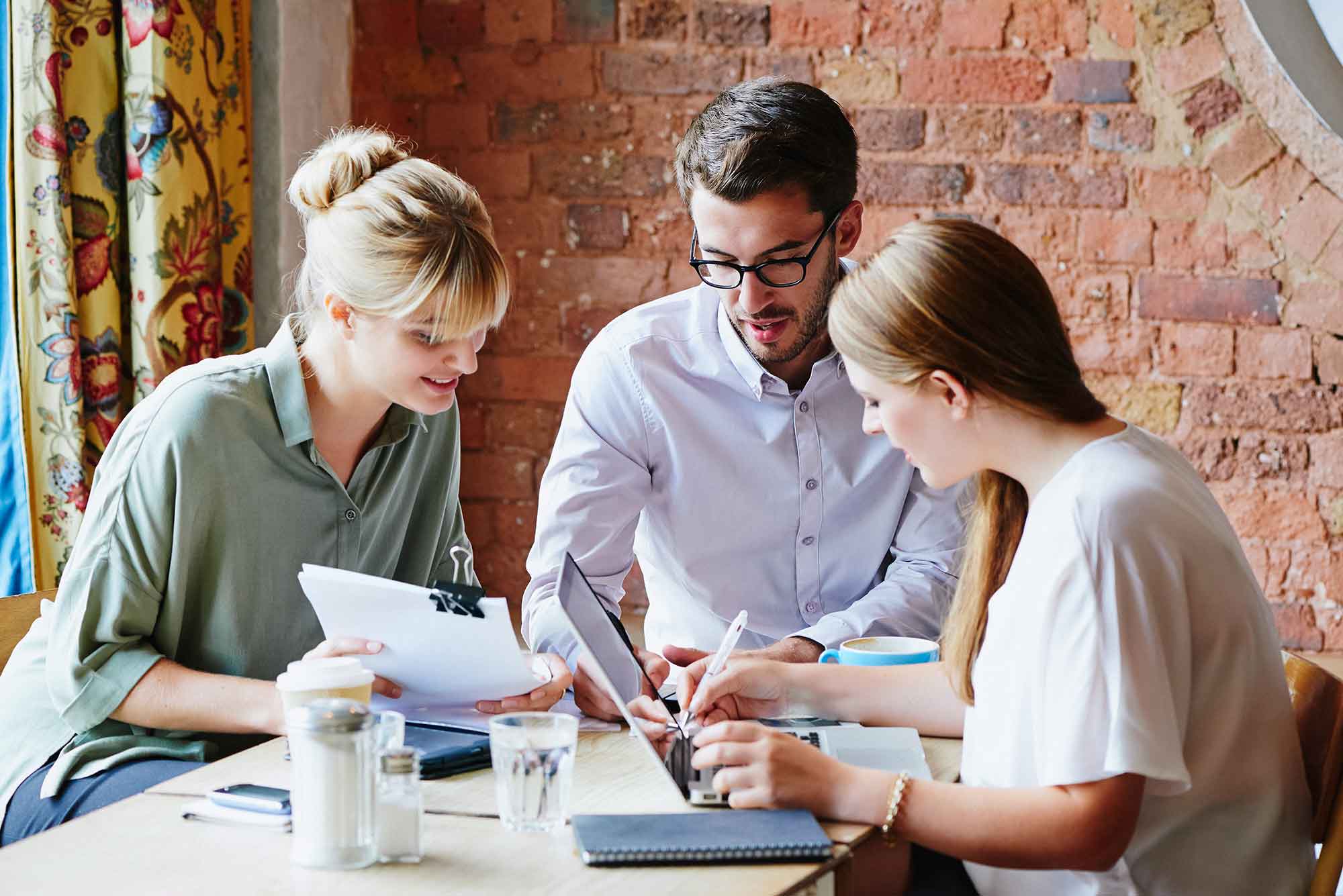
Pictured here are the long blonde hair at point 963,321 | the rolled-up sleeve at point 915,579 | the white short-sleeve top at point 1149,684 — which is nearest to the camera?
the white short-sleeve top at point 1149,684

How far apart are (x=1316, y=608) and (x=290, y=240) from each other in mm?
1895

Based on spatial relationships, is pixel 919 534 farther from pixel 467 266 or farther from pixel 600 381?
pixel 467 266

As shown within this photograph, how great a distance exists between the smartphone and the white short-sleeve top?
1.90ft

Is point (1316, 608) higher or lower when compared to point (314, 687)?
lower

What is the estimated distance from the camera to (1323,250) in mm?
2299

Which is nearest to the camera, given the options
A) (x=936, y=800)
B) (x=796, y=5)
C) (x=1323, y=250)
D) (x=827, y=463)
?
(x=936, y=800)

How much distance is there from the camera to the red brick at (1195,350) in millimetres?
2367

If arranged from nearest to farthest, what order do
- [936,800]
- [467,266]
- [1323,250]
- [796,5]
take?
[936,800] → [467,266] → [1323,250] → [796,5]

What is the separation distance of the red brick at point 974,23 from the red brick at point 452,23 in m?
0.86

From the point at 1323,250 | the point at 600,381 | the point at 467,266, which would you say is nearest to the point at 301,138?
the point at 600,381

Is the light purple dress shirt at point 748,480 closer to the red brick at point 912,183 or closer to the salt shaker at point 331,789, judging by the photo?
the red brick at point 912,183

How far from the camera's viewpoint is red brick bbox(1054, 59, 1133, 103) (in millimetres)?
2375

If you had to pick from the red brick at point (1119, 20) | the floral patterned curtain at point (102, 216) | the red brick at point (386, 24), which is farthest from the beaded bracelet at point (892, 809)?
the red brick at point (386, 24)

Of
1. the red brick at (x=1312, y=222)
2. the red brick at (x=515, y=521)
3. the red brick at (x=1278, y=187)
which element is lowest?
the red brick at (x=515, y=521)
